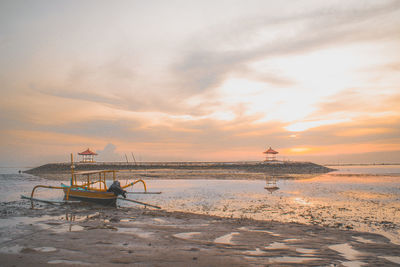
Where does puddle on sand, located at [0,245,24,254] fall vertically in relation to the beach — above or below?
above

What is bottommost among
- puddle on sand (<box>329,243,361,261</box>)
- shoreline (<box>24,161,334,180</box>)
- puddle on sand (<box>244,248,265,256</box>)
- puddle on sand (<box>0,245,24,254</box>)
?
shoreline (<box>24,161,334,180</box>)

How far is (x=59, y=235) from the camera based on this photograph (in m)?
11.5

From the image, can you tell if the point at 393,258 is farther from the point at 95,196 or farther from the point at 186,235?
the point at 95,196

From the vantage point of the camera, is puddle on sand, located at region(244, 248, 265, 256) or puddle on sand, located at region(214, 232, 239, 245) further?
puddle on sand, located at region(214, 232, 239, 245)

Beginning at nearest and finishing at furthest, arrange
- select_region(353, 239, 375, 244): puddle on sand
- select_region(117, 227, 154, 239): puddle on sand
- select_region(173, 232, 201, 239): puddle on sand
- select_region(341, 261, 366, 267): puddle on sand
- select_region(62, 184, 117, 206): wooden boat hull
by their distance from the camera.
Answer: select_region(341, 261, 366, 267): puddle on sand → select_region(353, 239, 375, 244): puddle on sand → select_region(173, 232, 201, 239): puddle on sand → select_region(117, 227, 154, 239): puddle on sand → select_region(62, 184, 117, 206): wooden boat hull

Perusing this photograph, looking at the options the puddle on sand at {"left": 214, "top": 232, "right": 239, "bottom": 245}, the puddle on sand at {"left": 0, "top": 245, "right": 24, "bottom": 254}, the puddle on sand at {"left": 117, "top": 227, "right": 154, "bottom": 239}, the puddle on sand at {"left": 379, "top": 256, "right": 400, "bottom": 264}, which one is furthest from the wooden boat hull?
the puddle on sand at {"left": 379, "top": 256, "right": 400, "bottom": 264}

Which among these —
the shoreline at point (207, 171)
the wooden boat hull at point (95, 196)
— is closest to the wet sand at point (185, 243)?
the wooden boat hull at point (95, 196)

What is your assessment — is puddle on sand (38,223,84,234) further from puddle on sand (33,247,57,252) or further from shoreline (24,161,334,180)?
shoreline (24,161,334,180)

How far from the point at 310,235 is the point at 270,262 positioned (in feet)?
13.6

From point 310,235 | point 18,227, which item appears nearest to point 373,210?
point 310,235

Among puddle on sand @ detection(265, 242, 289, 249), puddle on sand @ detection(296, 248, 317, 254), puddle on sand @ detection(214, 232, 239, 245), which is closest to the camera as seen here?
puddle on sand @ detection(296, 248, 317, 254)

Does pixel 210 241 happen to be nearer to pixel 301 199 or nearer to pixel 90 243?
pixel 90 243

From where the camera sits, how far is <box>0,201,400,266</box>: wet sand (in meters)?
8.38

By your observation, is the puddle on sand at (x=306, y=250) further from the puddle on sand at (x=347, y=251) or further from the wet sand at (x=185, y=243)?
the puddle on sand at (x=347, y=251)
